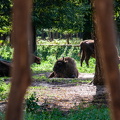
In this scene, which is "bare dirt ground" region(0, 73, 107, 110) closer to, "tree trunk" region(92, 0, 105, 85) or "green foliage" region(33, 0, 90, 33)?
"tree trunk" region(92, 0, 105, 85)

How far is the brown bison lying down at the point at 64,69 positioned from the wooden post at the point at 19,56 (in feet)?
49.9

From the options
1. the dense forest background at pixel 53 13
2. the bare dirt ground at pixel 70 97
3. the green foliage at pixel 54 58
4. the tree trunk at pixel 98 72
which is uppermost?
the dense forest background at pixel 53 13

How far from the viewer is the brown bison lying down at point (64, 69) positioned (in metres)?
16.7

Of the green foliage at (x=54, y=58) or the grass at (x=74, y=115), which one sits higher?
the grass at (x=74, y=115)

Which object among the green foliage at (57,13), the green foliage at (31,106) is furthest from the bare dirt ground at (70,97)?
the green foliage at (57,13)

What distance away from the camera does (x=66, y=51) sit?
27875 millimetres

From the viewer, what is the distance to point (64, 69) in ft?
55.5

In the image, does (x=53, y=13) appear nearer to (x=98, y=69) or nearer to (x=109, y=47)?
(x=98, y=69)

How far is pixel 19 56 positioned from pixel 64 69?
612 inches

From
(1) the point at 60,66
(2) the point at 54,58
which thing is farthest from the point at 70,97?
(2) the point at 54,58

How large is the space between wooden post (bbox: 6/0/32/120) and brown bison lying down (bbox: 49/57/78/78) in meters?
15.2

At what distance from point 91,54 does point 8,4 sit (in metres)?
6.56

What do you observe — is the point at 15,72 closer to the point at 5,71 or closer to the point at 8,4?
the point at 5,71

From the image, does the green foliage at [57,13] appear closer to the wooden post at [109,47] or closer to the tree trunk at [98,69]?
the tree trunk at [98,69]
